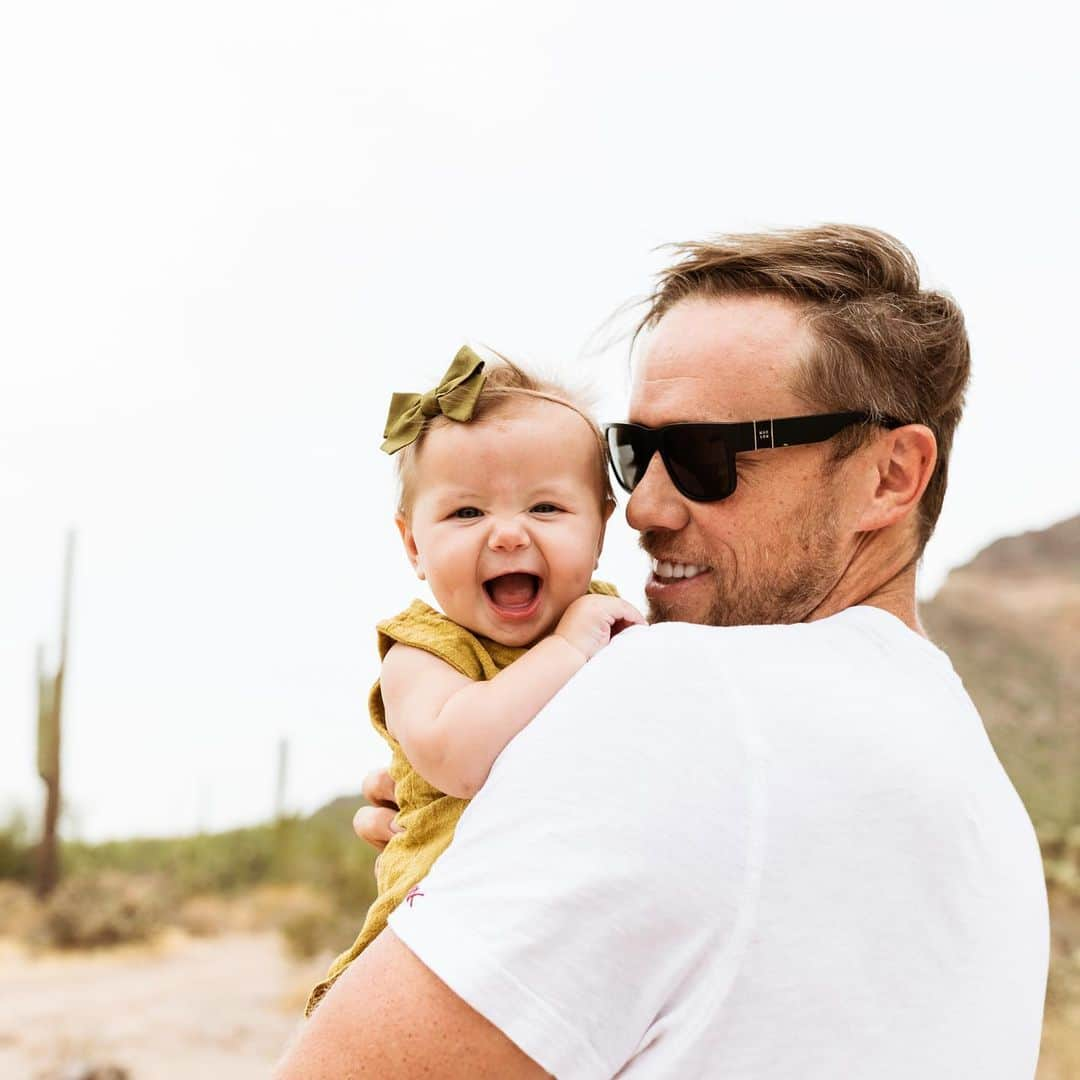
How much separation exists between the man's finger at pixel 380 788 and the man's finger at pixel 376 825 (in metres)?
0.02

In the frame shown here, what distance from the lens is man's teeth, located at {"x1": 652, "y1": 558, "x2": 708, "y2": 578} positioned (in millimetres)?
2920

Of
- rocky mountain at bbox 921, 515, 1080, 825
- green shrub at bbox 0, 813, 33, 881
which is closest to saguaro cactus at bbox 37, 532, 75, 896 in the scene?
green shrub at bbox 0, 813, 33, 881

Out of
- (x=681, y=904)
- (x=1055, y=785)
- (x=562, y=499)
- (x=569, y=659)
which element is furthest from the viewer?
(x=1055, y=785)

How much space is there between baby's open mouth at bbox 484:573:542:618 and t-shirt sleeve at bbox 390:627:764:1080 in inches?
29.6

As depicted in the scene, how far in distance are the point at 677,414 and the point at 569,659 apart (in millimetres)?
762

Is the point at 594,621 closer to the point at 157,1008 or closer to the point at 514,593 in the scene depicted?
the point at 514,593

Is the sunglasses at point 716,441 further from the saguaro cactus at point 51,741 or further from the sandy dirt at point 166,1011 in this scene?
the saguaro cactus at point 51,741

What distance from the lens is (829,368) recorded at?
2902mm

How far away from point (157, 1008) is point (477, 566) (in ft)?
48.8

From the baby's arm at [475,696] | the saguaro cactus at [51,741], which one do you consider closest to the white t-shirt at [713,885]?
the baby's arm at [475,696]

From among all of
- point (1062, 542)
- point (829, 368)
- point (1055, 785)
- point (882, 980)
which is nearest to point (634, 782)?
point (882, 980)

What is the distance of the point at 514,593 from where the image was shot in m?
2.65

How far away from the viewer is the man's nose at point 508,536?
2596 mm

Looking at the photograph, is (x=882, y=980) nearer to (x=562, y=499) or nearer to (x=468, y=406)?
(x=562, y=499)
